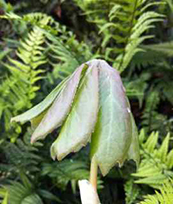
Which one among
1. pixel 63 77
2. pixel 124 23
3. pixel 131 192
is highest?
pixel 124 23

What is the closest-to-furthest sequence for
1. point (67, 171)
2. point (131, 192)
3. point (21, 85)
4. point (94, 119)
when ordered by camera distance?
point (94, 119), point (131, 192), point (67, 171), point (21, 85)

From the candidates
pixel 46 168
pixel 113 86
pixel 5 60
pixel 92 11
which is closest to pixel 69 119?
pixel 113 86

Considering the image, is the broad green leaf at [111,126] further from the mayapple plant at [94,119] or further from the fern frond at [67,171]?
the fern frond at [67,171]

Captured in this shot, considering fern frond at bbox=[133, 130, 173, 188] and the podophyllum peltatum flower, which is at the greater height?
the podophyllum peltatum flower

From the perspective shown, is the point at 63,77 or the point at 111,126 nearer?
the point at 111,126

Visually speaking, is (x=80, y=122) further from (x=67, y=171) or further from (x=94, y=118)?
(x=67, y=171)

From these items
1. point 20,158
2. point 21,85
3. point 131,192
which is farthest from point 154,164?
point 21,85

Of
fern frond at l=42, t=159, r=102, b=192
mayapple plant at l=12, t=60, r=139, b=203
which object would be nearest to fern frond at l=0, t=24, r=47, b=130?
fern frond at l=42, t=159, r=102, b=192

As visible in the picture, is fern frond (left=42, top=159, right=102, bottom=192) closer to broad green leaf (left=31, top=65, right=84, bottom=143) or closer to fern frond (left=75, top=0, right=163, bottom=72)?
fern frond (left=75, top=0, right=163, bottom=72)
